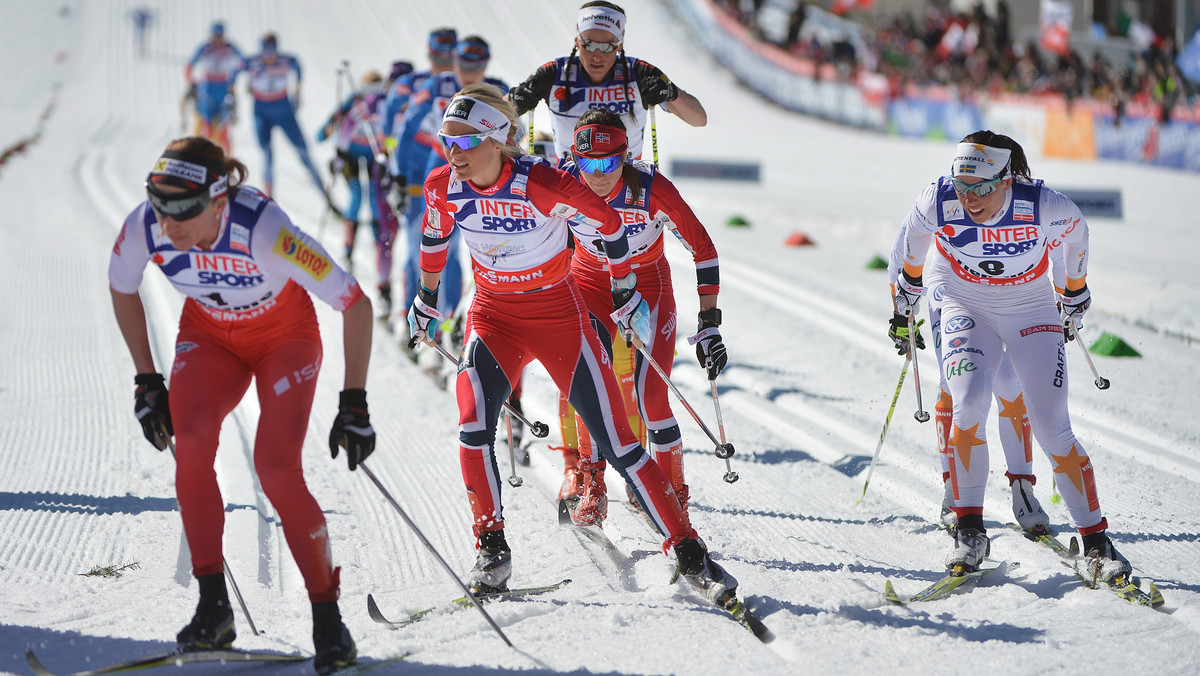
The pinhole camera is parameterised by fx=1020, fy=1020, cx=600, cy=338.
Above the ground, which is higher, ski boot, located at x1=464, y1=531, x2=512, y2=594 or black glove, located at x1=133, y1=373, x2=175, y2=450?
black glove, located at x1=133, y1=373, x2=175, y2=450

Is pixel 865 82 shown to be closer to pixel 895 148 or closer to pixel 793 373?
pixel 895 148

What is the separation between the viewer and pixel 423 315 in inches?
191

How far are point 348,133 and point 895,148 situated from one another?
14.1m

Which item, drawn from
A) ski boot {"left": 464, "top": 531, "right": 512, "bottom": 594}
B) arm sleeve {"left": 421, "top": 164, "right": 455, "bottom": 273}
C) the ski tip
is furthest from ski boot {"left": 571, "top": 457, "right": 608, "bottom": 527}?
the ski tip

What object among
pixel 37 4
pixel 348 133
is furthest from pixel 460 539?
pixel 37 4

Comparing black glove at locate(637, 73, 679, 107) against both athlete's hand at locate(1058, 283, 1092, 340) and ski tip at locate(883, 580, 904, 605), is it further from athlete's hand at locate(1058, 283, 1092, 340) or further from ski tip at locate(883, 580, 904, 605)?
ski tip at locate(883, 580, 904, 605)

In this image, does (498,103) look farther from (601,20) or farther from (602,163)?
(601,20)

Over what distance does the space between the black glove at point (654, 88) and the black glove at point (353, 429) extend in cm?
277

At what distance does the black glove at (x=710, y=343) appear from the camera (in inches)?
188

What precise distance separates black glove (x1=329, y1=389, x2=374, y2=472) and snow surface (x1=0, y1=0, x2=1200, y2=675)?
78cm

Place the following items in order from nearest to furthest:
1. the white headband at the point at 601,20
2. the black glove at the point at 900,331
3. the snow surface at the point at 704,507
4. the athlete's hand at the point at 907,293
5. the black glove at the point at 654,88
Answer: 1. the snow surface at the point at 704,507
2. the athlete's hand at the point at 907,293
3. the black glove at the point at 900,331
4. the white headband at the point at 601,20
5. the black glove at the point at 654,88

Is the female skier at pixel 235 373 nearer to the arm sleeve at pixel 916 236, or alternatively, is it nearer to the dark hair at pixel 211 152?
the dark hair at pixel 211 152

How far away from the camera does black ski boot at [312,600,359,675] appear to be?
11.7ft

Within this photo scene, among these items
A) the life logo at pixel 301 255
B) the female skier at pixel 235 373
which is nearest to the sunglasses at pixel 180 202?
the female skier at pixel 235 373
